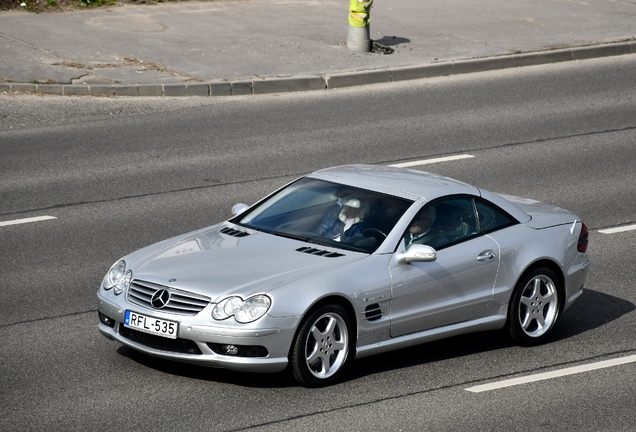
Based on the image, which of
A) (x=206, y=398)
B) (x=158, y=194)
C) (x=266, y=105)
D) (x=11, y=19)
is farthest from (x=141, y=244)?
(x=11, y=19)

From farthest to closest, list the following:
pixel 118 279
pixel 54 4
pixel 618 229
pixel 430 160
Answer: pixel 54 4, pixel 430 160, pixel 618 229, pixel 118 279

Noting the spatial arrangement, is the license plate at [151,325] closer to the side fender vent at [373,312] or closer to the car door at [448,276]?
the side fender vent at [373,312]

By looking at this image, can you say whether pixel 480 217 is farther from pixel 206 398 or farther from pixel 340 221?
pixel 206 398

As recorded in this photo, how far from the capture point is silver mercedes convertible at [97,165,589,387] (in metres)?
6.98

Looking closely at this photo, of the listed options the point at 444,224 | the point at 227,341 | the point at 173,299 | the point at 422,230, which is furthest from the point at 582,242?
the point at 173,299

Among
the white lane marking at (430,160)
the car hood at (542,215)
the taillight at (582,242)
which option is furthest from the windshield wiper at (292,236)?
the white lane marking at (430,160)

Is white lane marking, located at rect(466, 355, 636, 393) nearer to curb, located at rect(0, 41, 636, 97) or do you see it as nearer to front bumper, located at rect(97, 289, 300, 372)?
front bumper, located at rect(97, 289, 300, 372)

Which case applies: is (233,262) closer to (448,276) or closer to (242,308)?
(242,308)

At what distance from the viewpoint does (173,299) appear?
709 cm

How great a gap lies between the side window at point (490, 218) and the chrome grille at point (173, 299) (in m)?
2.51

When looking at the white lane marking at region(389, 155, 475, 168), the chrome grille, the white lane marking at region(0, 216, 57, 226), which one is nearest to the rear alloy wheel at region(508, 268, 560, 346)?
the chrome grille

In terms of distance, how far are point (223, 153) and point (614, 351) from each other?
273 inches

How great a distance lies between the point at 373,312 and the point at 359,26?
41.8 ft

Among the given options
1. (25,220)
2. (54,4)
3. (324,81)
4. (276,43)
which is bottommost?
(25,220)
